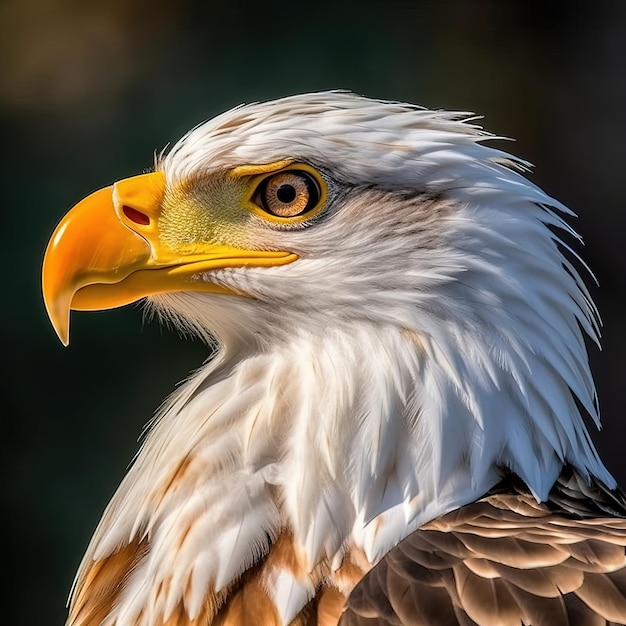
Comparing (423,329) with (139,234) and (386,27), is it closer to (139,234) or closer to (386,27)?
(139,234)

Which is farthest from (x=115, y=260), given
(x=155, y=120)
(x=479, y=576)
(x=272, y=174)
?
(x=155, y=120)

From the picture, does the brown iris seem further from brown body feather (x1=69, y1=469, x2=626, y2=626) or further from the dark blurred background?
the dark blurred background

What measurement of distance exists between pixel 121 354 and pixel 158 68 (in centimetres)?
95

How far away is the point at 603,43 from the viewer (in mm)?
3602

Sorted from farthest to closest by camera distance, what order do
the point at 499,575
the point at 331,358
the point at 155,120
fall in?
the point at 155,120, the point at 331,358, the point at 499,575

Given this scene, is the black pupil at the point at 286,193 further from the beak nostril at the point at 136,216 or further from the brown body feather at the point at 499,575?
the brown body feather at the point at 499,575

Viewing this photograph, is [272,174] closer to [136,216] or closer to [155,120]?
[136,216]

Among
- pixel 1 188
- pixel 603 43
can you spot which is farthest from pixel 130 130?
pixel 603 43

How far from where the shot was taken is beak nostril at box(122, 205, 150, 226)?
4.77 feet

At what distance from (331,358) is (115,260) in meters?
0.32

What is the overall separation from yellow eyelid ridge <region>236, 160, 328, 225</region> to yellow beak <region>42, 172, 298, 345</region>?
1.9 inches

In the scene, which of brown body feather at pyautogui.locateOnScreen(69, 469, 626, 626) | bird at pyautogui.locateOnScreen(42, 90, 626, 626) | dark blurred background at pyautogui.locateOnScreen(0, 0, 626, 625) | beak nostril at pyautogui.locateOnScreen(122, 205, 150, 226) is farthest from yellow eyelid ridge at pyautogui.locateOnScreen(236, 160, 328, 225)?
dark blurred background at pyautogui.locateOnScreen(0, 0, 626, 625)

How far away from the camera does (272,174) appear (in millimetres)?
1408

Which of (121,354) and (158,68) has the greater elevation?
(158,68)
